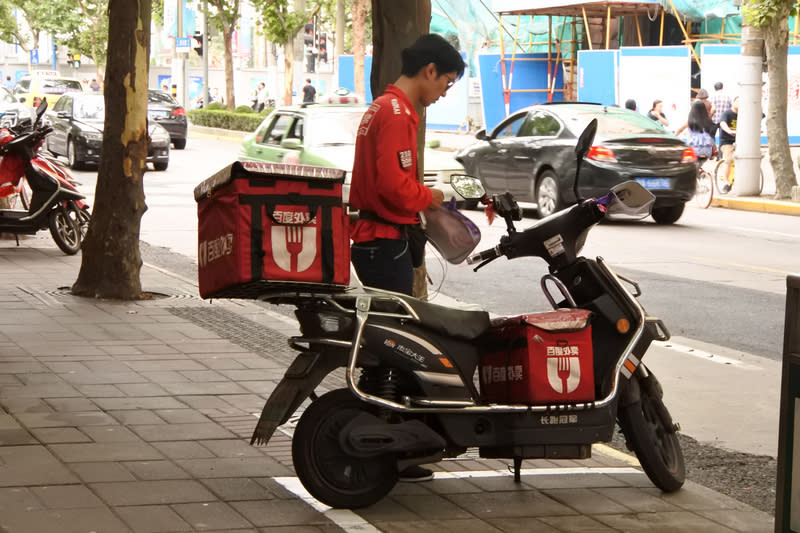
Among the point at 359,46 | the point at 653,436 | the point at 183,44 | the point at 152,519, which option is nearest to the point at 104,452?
the point at 152,519

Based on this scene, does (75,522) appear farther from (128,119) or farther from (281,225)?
(128,119)

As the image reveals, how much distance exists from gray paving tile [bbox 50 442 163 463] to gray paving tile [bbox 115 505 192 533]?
0.71 metres

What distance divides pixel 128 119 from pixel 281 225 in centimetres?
557

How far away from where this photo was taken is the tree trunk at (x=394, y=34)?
806 centimetres

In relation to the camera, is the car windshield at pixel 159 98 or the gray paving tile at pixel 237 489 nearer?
the gray paving tile at pixel 237 489

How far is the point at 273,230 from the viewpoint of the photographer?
4.80m

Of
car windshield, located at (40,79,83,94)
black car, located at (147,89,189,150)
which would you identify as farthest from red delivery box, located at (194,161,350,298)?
car windshield, located at (40,79,83,94)

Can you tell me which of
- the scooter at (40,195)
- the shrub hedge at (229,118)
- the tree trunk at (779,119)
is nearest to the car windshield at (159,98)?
the shrub hedge at (229,118)

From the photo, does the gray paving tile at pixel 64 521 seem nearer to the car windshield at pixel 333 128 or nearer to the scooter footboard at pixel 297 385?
the scooter footboard at pixel 297 385

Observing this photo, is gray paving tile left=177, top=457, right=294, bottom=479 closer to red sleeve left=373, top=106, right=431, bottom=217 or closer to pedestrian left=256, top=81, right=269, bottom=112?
red sleeve left=373, top=106, right=431, bottom=217

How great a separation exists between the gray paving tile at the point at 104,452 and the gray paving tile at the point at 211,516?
0.71m

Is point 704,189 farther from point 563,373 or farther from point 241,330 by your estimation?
point 563,373

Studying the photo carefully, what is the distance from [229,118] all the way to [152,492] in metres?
36.1

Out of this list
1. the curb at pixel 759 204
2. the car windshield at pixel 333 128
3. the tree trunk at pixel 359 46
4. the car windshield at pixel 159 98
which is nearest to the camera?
the car windshield at pixel 333 128
